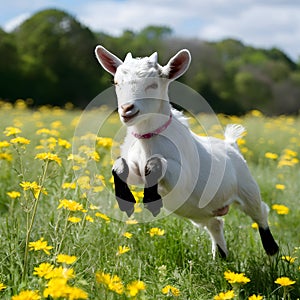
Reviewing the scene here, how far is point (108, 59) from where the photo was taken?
3.75m

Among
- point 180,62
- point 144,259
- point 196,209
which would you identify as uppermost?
point 180,62

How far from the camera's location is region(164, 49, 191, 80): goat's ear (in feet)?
11.8

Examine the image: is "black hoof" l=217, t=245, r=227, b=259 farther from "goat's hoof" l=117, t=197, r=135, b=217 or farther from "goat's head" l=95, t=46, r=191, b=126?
"goat's head" l=95, t=46, r=191, b=126

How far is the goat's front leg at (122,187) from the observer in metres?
3.55

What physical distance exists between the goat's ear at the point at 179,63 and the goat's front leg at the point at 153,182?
58 centimetres

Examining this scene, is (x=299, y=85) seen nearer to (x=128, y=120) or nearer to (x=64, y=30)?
(x=64, y=30)

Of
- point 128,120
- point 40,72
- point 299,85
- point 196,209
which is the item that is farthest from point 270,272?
point 299,85

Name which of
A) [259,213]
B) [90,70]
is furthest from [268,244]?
[90,70]

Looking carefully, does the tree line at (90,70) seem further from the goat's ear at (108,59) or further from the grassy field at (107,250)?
the goat's ear at (108,59)

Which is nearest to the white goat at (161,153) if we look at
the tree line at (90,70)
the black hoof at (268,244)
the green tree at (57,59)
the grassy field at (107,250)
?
the grassy field at (107,250)

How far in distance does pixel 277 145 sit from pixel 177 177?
786cm

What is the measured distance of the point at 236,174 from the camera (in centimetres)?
430

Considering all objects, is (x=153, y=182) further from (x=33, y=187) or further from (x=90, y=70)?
(x=90, y=70)

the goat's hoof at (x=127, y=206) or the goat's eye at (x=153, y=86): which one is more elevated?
the goat's eye at (x=153, y=86)
